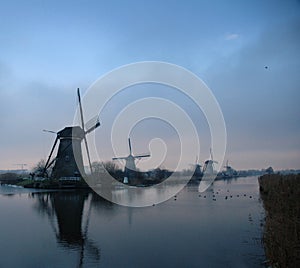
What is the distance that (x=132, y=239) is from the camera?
10.7 meters

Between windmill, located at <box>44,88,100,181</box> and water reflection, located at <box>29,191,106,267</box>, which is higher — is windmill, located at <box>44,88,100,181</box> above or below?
above

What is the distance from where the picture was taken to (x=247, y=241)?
10.1 metres

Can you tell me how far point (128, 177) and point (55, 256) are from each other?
40.2 m

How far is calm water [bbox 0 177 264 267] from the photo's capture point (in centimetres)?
824

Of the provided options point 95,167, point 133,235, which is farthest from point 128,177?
point 133,235

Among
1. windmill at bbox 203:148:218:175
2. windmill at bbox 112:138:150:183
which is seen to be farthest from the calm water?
windmill at bbox 203:148:218:175

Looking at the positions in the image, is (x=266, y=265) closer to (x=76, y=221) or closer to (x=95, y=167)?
(x=76, y=221)

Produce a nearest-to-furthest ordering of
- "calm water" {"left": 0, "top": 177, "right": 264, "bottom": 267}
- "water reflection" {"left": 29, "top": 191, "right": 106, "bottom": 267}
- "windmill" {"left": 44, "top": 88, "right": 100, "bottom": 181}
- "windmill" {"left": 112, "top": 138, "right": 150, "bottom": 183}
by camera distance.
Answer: "calm water" {"left": 0, "top": 177, "right": 264, "bottom": 267} → "water reflection" {"left": 29, "top": 191, "right": 106, "bottom": 267} → "windmill" {"left": 44, "top": 88, "right": 100, "bottom": 181} → "windmill" {"left": 112, "top": 138, "right": 150, "bottom": 183}

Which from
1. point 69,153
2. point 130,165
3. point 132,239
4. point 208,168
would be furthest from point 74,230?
point 208,168

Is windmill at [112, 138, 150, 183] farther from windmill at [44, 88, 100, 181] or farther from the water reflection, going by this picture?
the water reflection

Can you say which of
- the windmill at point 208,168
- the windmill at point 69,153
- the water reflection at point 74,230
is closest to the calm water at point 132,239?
the water reflection at point 74,230

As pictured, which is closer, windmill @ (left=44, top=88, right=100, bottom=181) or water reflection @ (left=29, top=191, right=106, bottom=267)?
water reflection @ (left=29, top=191, right=106, bottom=267)

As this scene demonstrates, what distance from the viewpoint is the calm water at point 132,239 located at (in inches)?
324

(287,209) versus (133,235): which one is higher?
(287,209)
